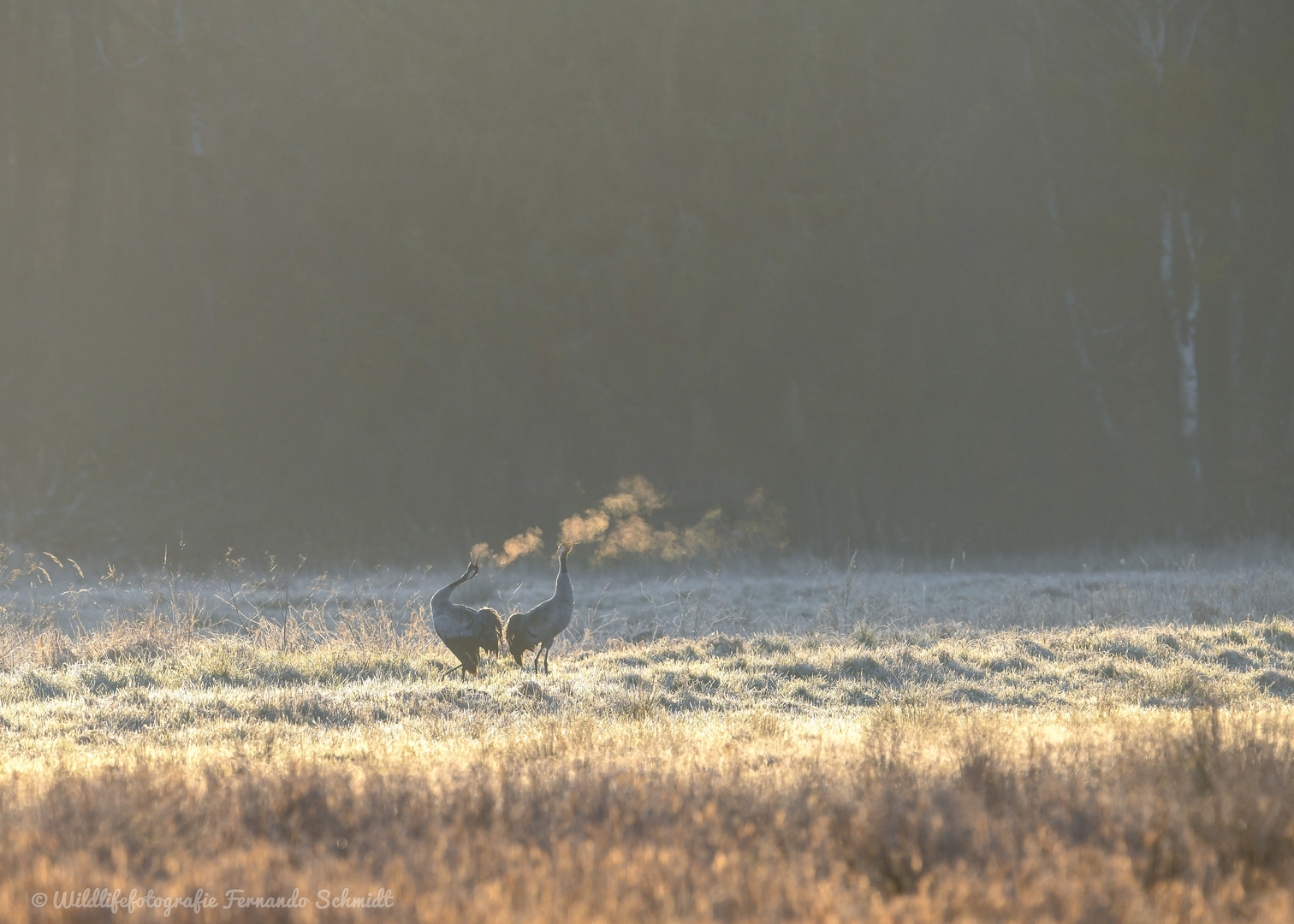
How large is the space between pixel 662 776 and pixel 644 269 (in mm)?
20228

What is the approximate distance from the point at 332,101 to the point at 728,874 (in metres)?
26.0

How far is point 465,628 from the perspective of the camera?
9.73 metres

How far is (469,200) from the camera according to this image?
26.0 metres

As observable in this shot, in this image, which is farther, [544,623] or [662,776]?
[544,623]

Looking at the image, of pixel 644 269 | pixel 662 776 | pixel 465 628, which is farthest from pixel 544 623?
pixel 644 269

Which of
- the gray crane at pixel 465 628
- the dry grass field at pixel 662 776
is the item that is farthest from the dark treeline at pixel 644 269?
the gray crane at pixel 465 628

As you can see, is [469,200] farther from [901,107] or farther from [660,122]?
[901,107]

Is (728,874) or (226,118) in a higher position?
(226,118)

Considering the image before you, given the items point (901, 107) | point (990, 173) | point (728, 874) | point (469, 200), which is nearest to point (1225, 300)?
point (990, 173)

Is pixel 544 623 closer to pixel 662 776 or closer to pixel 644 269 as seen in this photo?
pixel 662 776

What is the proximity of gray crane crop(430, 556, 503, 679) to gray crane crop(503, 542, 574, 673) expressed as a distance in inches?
7.7

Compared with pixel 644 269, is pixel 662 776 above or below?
below

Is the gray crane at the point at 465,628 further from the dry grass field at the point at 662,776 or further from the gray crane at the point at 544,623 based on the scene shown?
the dry grass field at the point at 662,776

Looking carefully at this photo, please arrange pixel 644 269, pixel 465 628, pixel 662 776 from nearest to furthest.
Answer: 1. pixel 662 776
2. pixel 465 628
3. pixel 644 269
